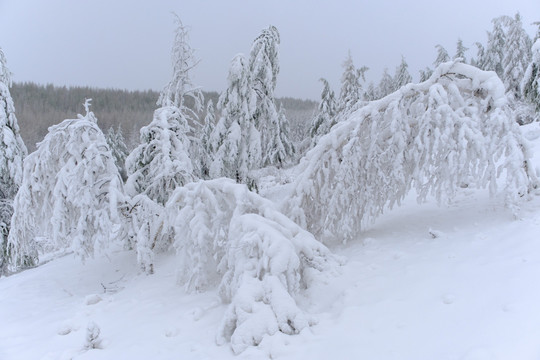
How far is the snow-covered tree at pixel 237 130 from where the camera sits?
13148 millimetres

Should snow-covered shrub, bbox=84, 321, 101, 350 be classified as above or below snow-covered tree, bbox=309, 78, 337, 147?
below

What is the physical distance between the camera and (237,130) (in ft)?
43.5

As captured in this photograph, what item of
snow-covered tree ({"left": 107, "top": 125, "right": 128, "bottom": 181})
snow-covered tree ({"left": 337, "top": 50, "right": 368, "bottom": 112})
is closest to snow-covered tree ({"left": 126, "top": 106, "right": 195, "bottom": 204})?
snow-covered tree ({"left": 107, "top": 125, "right": 128, "bottom": 181})

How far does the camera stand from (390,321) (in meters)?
3.98

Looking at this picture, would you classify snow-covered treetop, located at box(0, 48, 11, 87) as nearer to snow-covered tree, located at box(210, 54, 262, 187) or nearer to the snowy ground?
snow-covered tree, located at box(210, 54, 262, 187)

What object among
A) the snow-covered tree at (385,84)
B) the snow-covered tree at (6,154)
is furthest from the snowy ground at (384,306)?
the snow-covered tree at (385,84)

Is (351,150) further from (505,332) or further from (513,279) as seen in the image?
(505,332)

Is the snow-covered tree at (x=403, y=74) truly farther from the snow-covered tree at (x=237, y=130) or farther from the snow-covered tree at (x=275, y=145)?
the snow-covered tree at (x=237, y=130)

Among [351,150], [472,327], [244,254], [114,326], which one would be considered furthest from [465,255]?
[114,326]

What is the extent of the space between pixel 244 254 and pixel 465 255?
11.3ft

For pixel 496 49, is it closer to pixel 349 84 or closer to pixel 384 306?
pixel 349 84

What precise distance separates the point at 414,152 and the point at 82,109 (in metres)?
114

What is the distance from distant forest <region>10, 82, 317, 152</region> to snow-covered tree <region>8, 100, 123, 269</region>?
59.1 metres

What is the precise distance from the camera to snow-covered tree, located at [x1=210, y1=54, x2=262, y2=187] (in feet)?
43.1
